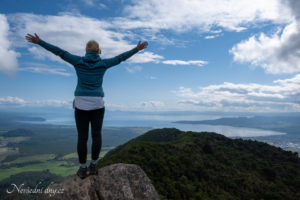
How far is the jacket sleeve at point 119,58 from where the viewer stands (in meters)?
6.02

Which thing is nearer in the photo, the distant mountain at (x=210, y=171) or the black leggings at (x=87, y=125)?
the black leggings at (x=87, y=125)

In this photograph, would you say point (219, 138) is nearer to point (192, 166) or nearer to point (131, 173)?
point (192, 166)

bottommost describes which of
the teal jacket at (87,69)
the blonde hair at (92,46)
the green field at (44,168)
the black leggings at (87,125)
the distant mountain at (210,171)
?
the green field at (44,168)

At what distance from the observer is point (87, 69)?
19.0 ft

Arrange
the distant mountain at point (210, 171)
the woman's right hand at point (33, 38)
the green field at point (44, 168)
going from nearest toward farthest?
1. the woman's right hand at point (33, 38)
2. the distant mountain at point (210, 171)
3. the green field at point (44, 168)

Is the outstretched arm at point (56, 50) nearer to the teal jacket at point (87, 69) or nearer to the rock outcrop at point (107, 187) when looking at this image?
the teal jacket at point (87, 69)

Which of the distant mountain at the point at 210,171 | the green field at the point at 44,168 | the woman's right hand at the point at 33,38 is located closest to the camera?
the woman's right hand at the point at 33,38

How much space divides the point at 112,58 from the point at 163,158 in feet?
92.6

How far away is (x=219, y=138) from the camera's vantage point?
57406 mm

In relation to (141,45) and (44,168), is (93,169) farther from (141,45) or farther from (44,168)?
(44,168)

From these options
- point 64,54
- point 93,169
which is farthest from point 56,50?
point 93,169

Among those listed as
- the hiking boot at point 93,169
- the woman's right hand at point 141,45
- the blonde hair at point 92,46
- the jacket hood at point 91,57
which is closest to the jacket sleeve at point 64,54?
the jacket hood at point 91,57

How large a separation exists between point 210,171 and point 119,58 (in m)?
32.3

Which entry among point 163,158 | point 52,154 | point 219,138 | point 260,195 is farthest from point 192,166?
point 52,154
